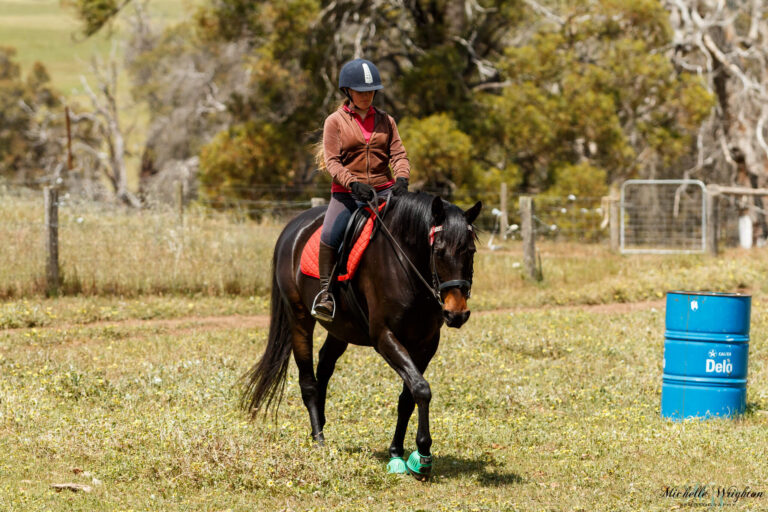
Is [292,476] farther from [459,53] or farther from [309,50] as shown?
[459,53]

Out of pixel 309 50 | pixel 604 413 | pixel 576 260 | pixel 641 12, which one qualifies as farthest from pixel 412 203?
pixel 641 12

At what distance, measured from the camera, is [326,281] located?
690cm

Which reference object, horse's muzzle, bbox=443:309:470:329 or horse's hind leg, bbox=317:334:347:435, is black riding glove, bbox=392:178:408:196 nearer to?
horse's muzzle, bbox=443:309:470:329

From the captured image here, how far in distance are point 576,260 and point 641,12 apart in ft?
30.6

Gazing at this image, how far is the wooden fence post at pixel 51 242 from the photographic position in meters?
15.0

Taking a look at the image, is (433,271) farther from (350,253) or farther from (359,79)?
(359,79)

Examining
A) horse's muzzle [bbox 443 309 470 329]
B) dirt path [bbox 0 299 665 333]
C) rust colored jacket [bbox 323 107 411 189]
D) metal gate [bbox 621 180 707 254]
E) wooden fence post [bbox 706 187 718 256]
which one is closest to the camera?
horse's muzzle [bbox 443 309 470 329]

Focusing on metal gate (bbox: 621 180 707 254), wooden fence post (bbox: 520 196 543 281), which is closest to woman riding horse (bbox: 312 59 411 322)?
wooden fence post (bbox: 520 196 543 281)

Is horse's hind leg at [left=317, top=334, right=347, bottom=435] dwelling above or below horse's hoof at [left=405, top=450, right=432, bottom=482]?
above

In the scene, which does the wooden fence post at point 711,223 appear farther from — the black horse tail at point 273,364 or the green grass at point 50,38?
the green grass at point 50,38

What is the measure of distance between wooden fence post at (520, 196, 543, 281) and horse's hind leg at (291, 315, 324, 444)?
10325 mm

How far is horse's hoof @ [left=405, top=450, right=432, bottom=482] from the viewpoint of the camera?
6.31 meters

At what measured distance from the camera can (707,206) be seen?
1888cm
